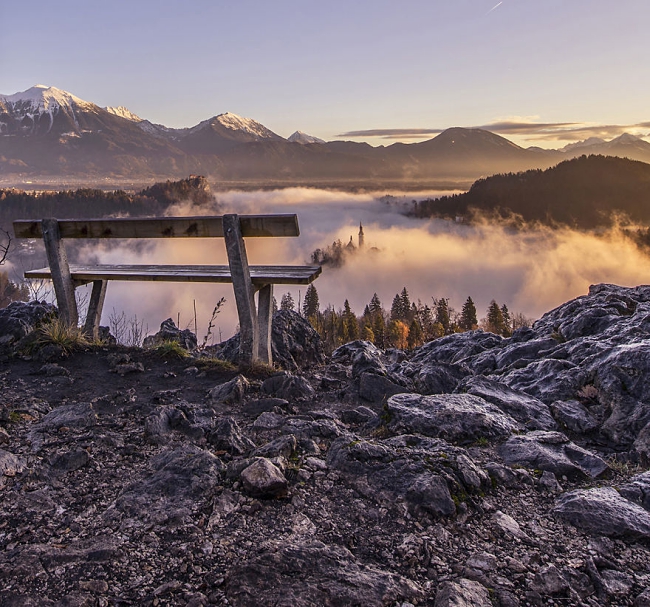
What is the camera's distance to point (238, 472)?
3623mm

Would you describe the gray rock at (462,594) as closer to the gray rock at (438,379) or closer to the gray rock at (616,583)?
the gray rock at (616,583)

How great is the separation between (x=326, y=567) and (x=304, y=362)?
6.10m

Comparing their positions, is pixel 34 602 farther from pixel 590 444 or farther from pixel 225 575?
pixel 590 444

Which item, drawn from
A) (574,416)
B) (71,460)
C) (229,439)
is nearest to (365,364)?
(574,416)

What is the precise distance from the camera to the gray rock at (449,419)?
4.59 metres

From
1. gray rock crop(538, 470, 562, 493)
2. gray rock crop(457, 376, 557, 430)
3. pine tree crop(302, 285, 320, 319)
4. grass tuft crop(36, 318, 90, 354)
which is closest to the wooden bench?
grass tuft crop(36, 318, 90, 354)

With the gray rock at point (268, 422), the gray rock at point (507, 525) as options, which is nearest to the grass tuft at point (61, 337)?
the gray rock at point (268, 422)

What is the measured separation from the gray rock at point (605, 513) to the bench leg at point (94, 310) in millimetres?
7283

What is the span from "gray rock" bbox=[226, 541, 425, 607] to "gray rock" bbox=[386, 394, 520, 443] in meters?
2.03

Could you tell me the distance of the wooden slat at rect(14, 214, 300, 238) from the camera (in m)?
6.16

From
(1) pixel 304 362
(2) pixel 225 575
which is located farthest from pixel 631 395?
(1) pixel 304 362

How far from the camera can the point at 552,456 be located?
4148 millimetres

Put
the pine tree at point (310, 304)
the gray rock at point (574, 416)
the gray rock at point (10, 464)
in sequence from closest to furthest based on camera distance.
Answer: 1. the gray rock at point (10, 464)
2. the gray rock at point (574, 416)
3. the pine tree at point (310, 304)

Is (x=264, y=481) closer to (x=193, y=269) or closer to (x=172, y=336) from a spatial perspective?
(x=193, y=269)
